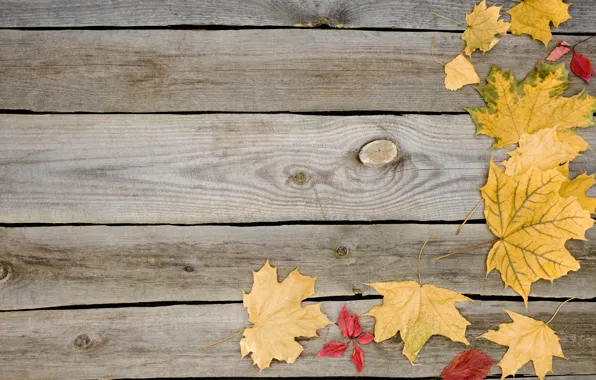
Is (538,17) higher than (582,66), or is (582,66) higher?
(538,17)

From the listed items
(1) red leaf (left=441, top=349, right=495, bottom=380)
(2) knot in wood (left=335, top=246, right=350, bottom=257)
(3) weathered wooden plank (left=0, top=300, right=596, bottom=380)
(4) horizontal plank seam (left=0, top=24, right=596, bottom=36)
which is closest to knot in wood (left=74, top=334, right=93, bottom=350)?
(3) weathered wooden plank (left=0, top=300, right=596, bottom=380)

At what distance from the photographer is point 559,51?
1300mm

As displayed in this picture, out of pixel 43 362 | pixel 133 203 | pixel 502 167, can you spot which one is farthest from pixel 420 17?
pixel 43 362

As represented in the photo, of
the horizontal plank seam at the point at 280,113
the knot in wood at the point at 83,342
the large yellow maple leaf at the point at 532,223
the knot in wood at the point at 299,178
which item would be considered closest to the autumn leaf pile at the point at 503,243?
the large yellow maple leaf at the point at 532,223

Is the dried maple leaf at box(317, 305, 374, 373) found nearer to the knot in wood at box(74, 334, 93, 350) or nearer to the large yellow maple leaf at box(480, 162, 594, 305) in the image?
the large yellow maple leaf at box(480, 162, 594, 305)

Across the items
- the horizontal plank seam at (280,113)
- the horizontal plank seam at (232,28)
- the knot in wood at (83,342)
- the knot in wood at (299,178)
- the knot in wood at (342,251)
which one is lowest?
the knot in wood at (83,342)

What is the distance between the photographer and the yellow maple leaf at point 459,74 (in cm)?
129

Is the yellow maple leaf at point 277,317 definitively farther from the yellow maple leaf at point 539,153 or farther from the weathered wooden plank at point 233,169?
the yellow maple leaf at point 539,153

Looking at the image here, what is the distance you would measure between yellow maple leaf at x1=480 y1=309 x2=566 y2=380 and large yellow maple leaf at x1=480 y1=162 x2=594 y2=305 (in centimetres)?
13

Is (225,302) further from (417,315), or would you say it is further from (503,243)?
(503,243)

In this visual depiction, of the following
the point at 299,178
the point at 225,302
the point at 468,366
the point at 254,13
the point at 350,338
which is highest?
the point at 254,13

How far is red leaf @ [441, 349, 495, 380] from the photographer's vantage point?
1.32 m

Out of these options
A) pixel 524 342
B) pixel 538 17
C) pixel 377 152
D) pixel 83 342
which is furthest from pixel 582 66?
pixel 83 342

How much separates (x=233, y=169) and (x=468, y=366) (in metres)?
0.84
